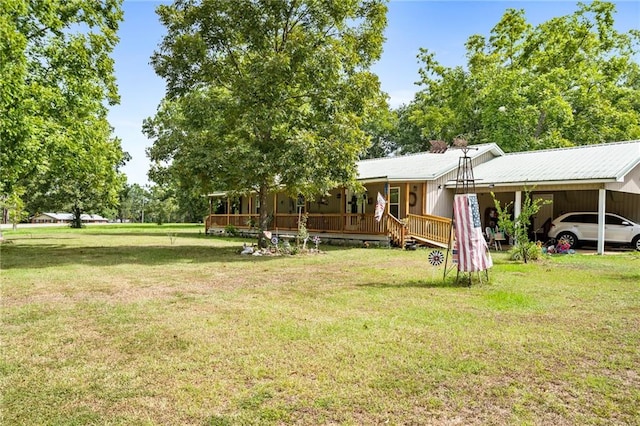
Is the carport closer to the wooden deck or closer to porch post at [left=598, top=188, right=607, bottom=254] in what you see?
porch post at [left=598, top=188, right=607, bottom=254]

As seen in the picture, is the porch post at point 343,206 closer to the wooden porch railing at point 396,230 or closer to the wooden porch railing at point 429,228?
the wooden porch railing at point 396,230

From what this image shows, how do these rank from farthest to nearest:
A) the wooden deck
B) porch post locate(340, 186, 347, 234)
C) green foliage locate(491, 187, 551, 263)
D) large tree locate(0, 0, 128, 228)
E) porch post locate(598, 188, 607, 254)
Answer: porch post locate(340, 186, 347, 234) → the wooden deck → porch post locate(598, 188, 607, 254) → green foliage locate(491, 187, 551, 263) → large tree locate(0, 0, 128, 228)

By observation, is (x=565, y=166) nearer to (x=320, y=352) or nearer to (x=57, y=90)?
(x=320, y=352)

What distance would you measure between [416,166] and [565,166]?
232 inches

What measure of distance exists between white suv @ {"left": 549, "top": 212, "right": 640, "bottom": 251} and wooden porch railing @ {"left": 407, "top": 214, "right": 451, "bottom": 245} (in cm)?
451

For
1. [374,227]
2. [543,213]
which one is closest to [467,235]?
[374,227]

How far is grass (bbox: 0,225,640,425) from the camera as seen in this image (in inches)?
125

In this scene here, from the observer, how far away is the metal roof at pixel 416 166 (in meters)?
Result: 17.7

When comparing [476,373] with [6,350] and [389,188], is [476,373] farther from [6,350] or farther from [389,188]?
[389,188]

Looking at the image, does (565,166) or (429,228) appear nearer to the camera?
(565,166)

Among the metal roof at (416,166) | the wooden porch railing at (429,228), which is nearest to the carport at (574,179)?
the metal roof at (416,166)

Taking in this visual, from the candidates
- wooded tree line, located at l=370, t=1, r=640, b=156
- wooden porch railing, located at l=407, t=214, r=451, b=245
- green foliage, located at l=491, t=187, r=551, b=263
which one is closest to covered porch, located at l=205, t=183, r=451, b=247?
wooden porch railing, located at l=407, t=214, r=451, b=245

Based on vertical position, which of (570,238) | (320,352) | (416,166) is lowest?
(320,352)

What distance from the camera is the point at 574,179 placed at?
15.0m
